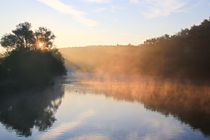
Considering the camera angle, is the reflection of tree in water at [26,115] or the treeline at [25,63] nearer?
the reflection of tree in water at [26,115]

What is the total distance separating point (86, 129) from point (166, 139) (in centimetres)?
684

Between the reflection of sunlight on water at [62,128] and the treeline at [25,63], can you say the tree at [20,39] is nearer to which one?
the treeline at [25,63]

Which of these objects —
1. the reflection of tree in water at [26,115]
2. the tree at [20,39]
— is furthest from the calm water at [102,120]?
the tree at [20,39]

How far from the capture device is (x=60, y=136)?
22062 millimetres

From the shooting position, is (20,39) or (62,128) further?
(20,39)

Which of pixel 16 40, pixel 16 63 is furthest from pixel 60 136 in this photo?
pixel 16 40

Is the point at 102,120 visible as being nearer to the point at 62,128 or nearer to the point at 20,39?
the point at 62,128

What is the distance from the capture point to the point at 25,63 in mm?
65188

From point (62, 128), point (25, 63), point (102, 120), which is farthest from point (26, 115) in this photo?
point (25, 63)

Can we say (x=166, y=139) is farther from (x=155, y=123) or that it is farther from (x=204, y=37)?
(x=204, y=37)

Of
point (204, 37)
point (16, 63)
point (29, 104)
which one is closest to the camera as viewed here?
point (29, 104)

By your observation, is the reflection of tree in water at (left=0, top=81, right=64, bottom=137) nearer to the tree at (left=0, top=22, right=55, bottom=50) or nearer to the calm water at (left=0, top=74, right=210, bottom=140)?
the calm water at (left=0, top=74, right=210, bottom=140)

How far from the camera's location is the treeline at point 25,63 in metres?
57.6

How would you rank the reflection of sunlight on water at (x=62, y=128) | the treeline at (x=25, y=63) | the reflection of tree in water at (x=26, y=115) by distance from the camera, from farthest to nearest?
1. the treeline at (x=25, y=63)
2. the reflection of tree in water at (x=26, y=115)
3. the reflection of sunlight on water at (x=62, y=128)
